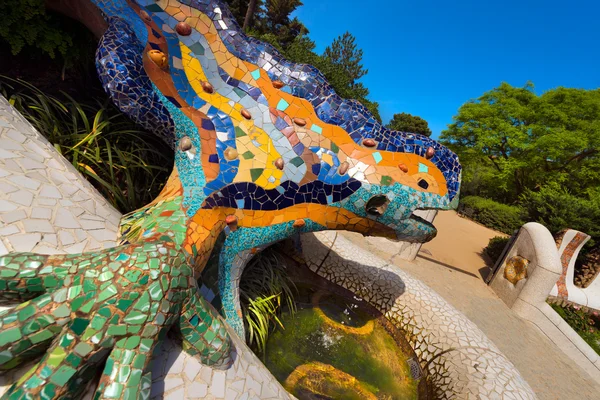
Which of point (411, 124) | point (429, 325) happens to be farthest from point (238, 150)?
point (411, 124)

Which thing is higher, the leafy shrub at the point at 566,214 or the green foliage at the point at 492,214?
the leafy shrub at the point at 566,214

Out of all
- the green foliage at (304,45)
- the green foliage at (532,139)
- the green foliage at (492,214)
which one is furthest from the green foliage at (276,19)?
the green foliage at (492,214)

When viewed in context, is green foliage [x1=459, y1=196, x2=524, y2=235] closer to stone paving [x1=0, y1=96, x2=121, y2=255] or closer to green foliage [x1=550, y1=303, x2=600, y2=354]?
green foliage [x1=550, y1=303, x2=600, y2=354]

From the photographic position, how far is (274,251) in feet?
12.4

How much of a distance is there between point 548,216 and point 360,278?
838 cm

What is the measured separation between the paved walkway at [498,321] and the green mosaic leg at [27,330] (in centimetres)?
516

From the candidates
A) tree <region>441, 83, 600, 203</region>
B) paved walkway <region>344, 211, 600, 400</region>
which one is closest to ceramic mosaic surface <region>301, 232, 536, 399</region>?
paved walkway <region>344, 211, 600, 400</region>

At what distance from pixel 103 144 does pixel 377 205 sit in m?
2.74

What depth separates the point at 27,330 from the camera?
1.12 m

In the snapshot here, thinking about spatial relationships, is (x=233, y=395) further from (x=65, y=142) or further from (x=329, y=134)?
(x=65, y=142)

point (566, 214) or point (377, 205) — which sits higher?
point (566, 214)

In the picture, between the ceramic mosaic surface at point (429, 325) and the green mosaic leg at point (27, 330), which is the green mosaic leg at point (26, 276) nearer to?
the green mosaic leg at point (27, 330)

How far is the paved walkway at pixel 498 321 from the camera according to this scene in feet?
13.7

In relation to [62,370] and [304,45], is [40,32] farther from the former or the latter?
[304,45]
